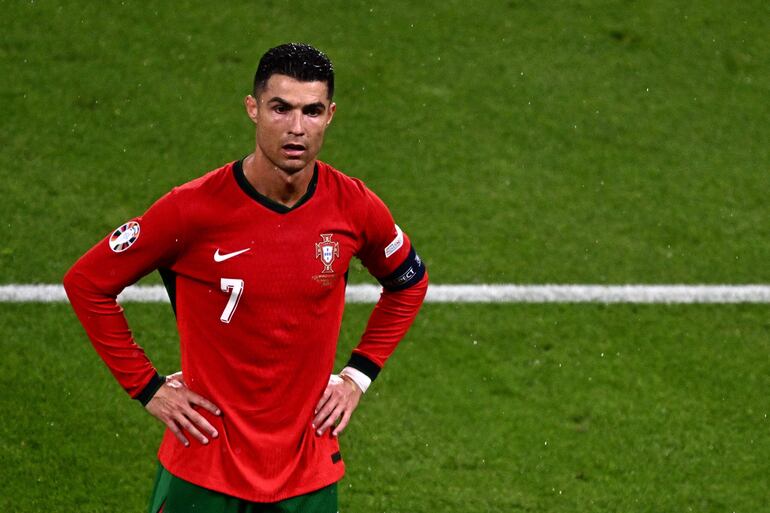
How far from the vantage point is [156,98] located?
778 cm

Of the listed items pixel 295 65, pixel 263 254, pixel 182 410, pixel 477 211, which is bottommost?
pixel 477 211

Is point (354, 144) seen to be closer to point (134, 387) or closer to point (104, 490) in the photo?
point (104, 490)

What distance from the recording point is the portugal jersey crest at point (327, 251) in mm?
3941

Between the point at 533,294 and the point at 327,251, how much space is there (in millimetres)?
3091

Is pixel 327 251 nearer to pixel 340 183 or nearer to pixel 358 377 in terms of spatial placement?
pixel 340 183

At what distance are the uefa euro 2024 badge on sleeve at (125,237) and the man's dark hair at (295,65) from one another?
0.56 metres

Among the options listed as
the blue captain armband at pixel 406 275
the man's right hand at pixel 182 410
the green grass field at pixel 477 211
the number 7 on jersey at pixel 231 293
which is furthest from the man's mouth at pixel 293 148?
the green grass field at pixel 477 211

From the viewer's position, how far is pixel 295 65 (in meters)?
3.89

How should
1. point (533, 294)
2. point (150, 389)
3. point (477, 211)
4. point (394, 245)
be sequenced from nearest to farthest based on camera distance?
1. point (150, 389)
2. point (394, 245)
3. point (533, 294)
4. point (477, 211)

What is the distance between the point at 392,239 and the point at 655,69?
14.7 feet

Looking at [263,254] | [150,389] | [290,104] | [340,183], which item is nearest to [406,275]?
[340,183]

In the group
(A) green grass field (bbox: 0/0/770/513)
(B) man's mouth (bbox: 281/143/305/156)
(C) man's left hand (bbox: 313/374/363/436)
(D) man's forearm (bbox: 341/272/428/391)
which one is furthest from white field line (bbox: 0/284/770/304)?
(B) man's mouth (bbox: 281/143/305/156)

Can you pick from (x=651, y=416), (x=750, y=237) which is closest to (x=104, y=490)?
(x=651, y=416)

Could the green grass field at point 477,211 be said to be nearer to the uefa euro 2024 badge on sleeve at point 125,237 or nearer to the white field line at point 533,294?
the white field line at point 533,294
